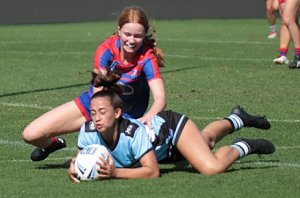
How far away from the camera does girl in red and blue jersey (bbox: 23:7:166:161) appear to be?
337 inches

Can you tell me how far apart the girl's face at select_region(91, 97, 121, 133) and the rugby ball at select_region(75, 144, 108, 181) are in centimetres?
17

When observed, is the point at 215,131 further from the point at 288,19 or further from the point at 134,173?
the point at 288,19

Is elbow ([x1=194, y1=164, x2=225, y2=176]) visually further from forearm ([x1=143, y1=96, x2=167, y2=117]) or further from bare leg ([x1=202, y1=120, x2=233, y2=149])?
forearm ([x1=143, y1=96, x2=167, y2=117])

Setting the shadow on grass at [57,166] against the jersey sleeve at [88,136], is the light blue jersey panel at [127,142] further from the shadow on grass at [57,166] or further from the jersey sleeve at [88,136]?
the shadow on grass at [57,166]

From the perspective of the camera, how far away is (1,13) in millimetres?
34062

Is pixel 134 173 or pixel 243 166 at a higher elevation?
pixel 134 173

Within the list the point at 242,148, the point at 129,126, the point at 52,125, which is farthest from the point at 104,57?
the point at 242,148

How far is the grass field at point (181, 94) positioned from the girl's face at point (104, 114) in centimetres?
42

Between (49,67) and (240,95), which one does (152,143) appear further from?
(49,67)

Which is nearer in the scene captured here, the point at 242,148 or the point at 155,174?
the point at 155,174

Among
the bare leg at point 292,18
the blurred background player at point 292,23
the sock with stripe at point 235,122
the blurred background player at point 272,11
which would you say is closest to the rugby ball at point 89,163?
the sock with stripe at point 235,122

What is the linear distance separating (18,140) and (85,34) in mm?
17848

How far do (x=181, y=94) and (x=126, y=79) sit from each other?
5374 mm

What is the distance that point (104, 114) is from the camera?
7730 millimetres
